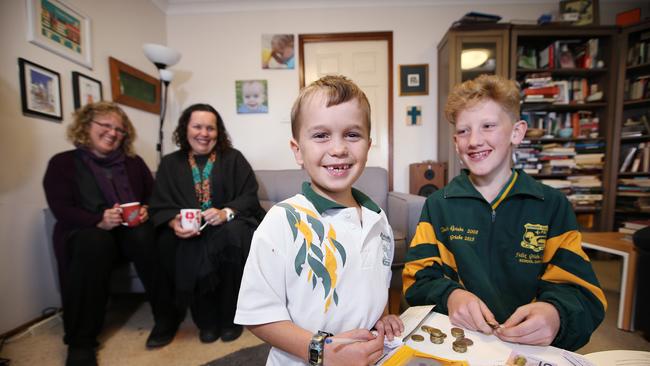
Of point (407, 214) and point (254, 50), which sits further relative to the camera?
point (254, 50)

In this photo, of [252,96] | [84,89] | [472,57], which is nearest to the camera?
[84,89]

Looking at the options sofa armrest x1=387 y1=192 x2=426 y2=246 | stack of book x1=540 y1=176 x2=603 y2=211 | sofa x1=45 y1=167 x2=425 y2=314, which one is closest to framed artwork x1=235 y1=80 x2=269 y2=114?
sofa x1=45 y1=167 x2=425 y2=314

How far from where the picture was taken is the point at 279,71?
9.33ft

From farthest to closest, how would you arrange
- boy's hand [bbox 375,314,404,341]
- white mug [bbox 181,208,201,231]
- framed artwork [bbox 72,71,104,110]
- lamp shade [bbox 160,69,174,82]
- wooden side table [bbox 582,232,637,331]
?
lamp shade [bbox 160,69,174,82]
framed artwork [bbox 72,71,104,110]
wooden side table [bbox 582,232,637,331]
white mug [bbox 181,208,201,231]
boy's hand [bbox 375,314,404,341]

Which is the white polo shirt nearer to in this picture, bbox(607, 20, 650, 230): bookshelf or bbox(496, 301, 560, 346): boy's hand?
bbox(496, 301, 560, 346): boy's hand

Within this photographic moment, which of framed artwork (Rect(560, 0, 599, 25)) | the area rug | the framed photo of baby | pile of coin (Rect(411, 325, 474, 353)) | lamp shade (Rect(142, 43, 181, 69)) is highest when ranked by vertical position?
framed artwork (Rect(560, 0, 599, 25))

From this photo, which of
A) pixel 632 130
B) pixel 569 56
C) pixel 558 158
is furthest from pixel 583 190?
pixel 569 56

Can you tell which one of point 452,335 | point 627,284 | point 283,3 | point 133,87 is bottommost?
point 627,284

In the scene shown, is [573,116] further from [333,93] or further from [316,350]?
[316,350]

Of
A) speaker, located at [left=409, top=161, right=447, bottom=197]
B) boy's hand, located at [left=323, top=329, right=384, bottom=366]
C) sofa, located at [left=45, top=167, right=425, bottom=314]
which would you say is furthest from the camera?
speaker, located at [left=409, top=161, right=447, bottom=197]

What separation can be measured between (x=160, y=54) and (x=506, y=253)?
252 centimetres

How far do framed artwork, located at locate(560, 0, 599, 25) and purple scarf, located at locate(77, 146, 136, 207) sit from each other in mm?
3643

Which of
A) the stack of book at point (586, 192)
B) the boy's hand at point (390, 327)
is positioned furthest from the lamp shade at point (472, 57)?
the boy's hand at point (390, 327)

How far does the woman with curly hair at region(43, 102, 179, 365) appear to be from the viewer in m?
1.25
